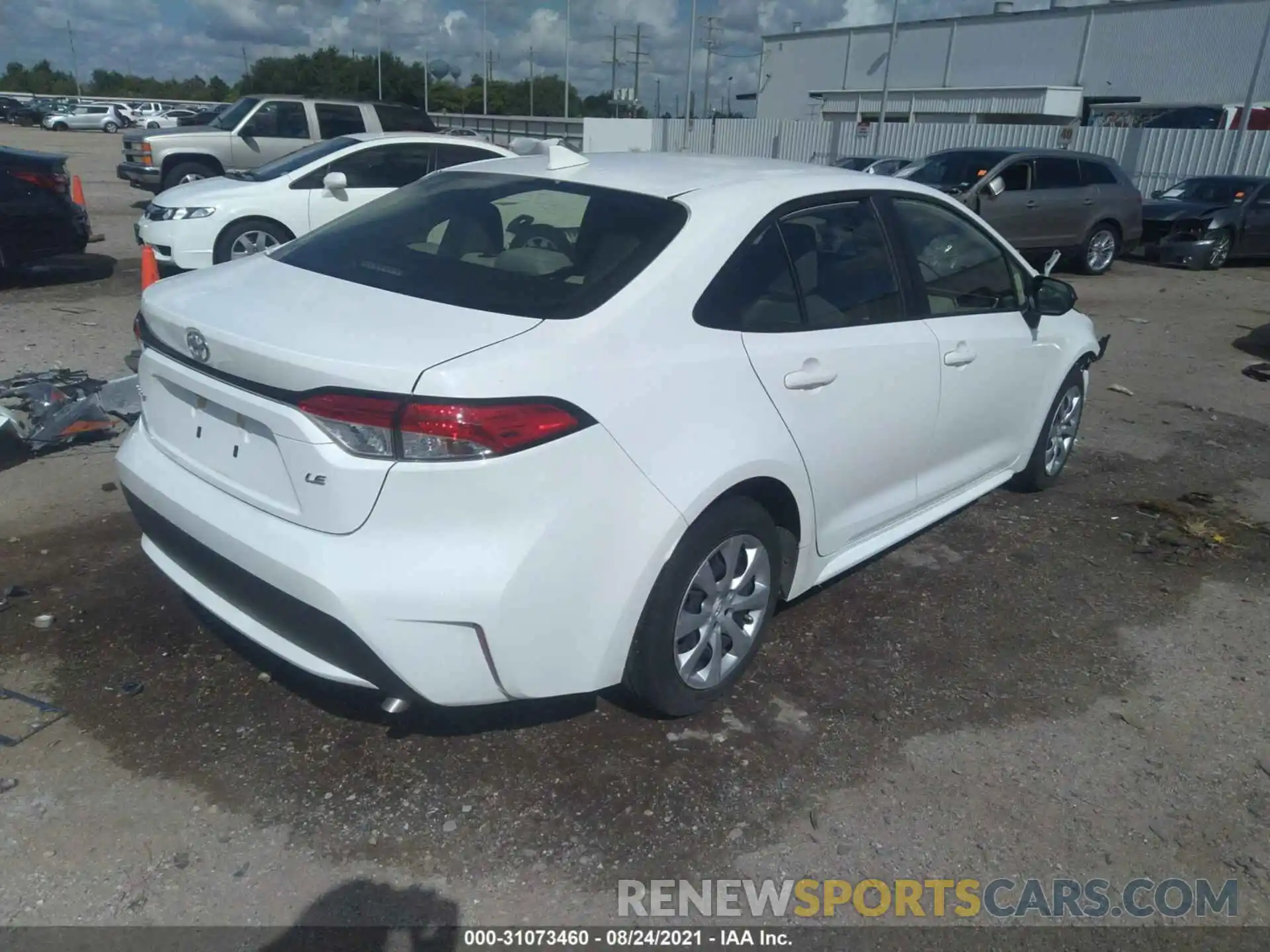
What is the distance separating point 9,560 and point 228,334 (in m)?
2.22

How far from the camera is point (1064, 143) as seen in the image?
25.8m

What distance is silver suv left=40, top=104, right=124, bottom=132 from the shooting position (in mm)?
48812

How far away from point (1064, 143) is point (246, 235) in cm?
2282

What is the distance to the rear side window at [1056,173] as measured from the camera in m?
14.7

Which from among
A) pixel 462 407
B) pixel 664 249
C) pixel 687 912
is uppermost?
pixel 664 249

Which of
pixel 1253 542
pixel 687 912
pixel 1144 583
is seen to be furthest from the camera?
pixel 1253 542

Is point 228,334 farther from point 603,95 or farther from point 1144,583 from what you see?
point 603,95

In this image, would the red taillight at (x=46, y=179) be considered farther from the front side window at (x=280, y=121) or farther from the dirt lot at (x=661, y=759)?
the dirt lot at (x=661, y=759)

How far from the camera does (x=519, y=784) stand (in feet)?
9.80

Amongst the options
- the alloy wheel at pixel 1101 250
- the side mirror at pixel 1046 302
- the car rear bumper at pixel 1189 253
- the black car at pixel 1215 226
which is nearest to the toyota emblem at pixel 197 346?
the side mirror at pixel 1046 302

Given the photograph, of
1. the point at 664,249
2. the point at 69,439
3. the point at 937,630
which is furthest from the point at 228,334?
the point at 69,439

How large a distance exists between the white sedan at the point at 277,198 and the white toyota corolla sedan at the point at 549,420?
6.31 metres

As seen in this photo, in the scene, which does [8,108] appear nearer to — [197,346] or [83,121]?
[83,121]

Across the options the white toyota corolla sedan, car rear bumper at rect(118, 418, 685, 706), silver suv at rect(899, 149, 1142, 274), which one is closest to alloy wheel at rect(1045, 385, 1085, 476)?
the white toyota corolla sedan
